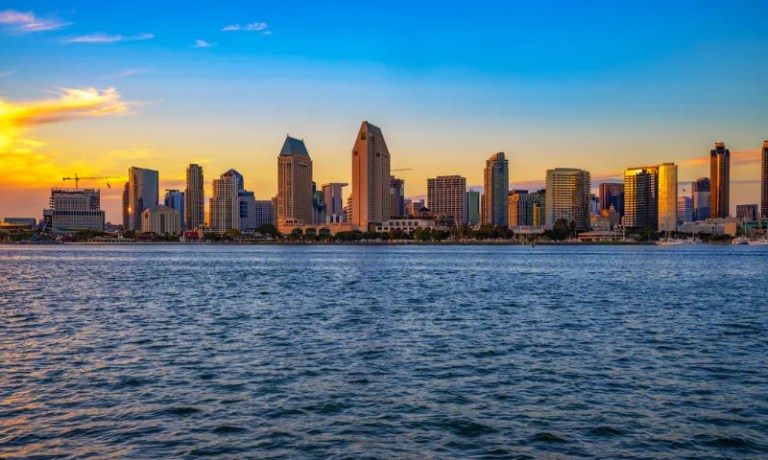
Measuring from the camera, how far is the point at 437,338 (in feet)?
126

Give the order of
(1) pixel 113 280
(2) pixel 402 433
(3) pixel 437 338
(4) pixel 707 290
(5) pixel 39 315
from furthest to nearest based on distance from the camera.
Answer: (1) pixel 113 280
(4) pixel 707 290
(5) pixel 39 315
(3) pixel 437 338
(2) pixel 402 433

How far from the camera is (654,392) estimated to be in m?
25.5

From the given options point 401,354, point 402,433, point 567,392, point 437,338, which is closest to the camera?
point 402,433

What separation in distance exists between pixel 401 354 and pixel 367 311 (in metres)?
19.1

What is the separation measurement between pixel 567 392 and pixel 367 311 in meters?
28.0

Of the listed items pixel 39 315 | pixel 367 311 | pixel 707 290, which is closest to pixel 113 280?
pixel 39 315

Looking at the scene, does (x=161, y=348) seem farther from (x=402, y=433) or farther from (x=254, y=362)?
(x=402, y=433)

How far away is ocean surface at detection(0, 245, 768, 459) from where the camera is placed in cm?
1972

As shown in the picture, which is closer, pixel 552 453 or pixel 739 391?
pixel 552 453

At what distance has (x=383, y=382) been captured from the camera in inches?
1069

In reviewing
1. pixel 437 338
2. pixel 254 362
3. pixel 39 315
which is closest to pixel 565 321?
pixel 437 338

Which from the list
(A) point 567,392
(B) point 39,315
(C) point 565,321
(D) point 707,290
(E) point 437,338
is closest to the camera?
(A) point 567,392

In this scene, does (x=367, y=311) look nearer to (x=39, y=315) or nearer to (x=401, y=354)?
(x=401, y=354)

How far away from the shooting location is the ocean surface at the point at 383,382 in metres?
19.7
